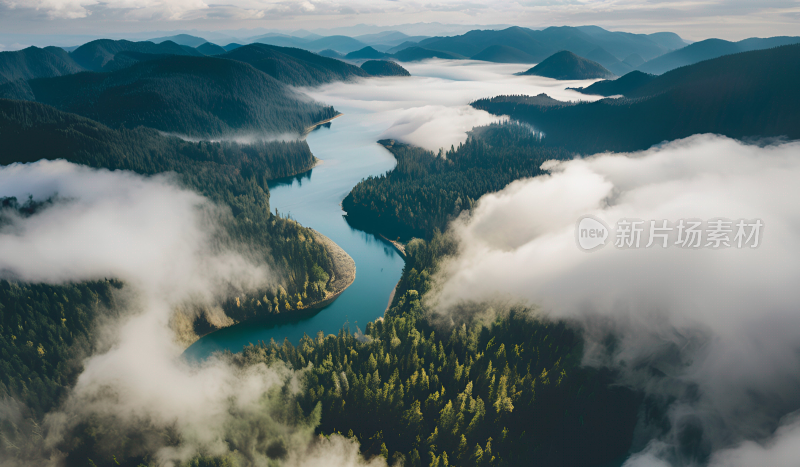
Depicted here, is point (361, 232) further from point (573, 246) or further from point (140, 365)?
point (140, 365)

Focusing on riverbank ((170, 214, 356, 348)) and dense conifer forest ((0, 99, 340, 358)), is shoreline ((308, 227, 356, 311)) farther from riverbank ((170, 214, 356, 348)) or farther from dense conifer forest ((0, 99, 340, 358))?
dense conifer forest ((0, 99, 340, 358))

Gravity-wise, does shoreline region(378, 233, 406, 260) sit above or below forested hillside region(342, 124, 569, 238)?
below

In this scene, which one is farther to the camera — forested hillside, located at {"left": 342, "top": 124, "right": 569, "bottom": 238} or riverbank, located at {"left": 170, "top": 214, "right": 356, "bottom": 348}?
forested hillside, located at {"left": 342, "top": 124, "right": 569, "bottom": 238}

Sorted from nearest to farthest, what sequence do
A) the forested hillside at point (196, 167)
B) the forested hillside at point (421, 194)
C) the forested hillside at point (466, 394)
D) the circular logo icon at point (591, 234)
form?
the forested hillside at point (466, 394) < the forested hillside at point (196, 167) < the circular logo icon at point (591, 234) < the forested hillside at point (421, 194)

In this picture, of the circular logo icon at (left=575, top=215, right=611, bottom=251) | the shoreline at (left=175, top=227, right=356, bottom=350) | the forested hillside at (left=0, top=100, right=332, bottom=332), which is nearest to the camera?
the shoreline at (left=175, top=227, right=356, bottom=350)

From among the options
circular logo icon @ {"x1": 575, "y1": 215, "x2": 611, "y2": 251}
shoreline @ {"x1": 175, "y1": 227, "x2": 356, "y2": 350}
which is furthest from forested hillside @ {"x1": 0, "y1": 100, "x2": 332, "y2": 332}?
circular logo icon @ {"x1": 575, "y1": 215, "x2": 611, "y2": 251}

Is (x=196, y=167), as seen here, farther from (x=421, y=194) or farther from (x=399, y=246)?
(x=399, y=246)

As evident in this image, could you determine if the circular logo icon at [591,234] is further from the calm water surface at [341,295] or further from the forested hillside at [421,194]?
the calm water surface at [341,295]

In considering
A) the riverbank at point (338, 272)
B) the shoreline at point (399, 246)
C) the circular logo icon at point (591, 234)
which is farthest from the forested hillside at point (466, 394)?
the circular logo icon at point (591, 234)

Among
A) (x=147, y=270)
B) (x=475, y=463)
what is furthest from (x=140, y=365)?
(x=475, y=463)

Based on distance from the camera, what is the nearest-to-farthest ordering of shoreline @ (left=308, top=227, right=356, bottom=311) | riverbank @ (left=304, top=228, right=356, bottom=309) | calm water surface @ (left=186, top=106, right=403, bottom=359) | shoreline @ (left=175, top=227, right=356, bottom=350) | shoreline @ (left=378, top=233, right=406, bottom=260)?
shoreline @ (left=175, top=227, right=356, bottom=350)
calm water surface @ (left=186, top=106, right=403, bottom=359)
shoreline @ (left=308, top=227, right=356, bottom=311)
riverbank @ (left=304, top=228, right=356, bottom=309)
shoreline @ (left=378, top=233, right=406, bottom=260)
